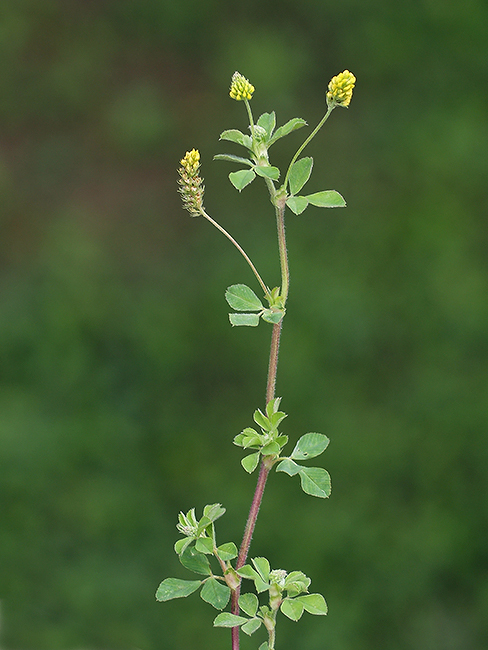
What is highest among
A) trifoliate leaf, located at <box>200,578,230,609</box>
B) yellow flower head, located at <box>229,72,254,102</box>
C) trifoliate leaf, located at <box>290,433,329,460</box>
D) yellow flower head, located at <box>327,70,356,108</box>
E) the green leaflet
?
yellow flower head, located at <box>229,72,254,102</box>

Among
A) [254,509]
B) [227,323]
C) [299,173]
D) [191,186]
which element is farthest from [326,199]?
[227,323]

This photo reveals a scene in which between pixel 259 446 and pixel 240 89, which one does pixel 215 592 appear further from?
pixel 240 89

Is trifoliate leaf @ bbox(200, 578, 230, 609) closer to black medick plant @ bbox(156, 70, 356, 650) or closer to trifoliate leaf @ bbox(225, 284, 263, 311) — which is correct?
black medick plant @ bbox(156, 70, 356, 650)

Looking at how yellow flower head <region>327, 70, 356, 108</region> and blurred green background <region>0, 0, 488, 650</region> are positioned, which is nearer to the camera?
yellow flower head <region>327, 70, 356, 108</region>

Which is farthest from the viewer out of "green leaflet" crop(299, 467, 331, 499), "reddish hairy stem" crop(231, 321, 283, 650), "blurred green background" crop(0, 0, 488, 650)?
"blurred green background" crop(0, 0, 488, 650)

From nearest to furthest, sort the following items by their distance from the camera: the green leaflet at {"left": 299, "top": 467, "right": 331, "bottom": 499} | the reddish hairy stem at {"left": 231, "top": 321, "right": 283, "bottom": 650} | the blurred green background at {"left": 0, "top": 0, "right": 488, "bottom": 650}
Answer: the reddish hairy stem at {"left": 231, "top": 321, "right": 283, "bottom": 650} < the green leaflet at {"left": 299, "top": 467, "right": 331, "bottom": 499} < the blurred green background at {"left": 0, "top": 0, "right": 488, "bottom": 650}

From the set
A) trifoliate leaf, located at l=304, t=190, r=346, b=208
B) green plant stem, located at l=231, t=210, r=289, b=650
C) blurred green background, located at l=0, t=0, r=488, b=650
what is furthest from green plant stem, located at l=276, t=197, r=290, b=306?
blurred green background, located at l=0, t=0, r=488, b=650

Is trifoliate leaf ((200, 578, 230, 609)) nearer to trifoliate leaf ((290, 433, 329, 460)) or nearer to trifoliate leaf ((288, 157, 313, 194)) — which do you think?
trifoliate leaf ((290, 433, 329, 460))

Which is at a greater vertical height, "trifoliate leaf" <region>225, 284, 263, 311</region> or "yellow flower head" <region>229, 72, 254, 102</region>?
"yellow flower head" <region>229, 72, 254, 102</region>

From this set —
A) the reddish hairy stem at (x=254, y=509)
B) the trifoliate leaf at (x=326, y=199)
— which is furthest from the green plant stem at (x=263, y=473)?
the trifoliate leaf at (x=326, y=199)

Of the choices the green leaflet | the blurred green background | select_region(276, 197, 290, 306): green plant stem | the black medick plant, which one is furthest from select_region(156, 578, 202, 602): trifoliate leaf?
the blurred green background
